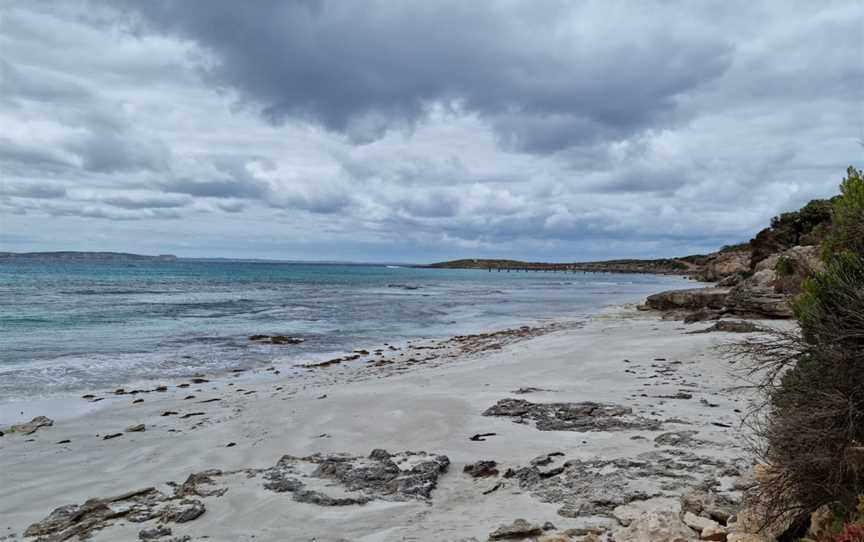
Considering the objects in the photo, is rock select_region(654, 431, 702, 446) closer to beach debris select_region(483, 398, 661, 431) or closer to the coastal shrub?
beach debris select_region(483, 398, 661, 431)

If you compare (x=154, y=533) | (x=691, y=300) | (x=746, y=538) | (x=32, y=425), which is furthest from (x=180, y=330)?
(x=746, y=538)

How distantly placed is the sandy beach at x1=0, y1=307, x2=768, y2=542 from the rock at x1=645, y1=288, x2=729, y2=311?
1216cm

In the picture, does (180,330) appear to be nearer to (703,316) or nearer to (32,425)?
(32,425)

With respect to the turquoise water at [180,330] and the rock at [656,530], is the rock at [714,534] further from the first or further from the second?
the turquoise water at [180,330]

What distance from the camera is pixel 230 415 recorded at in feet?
36.7

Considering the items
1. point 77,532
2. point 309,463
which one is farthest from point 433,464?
point 77,532

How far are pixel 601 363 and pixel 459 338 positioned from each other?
9942 millimetres

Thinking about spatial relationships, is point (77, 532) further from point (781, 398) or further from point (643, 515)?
point (781, 398)

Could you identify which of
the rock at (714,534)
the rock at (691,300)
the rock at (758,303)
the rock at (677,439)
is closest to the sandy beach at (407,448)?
the rock at (677,439)

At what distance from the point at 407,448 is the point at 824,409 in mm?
5303

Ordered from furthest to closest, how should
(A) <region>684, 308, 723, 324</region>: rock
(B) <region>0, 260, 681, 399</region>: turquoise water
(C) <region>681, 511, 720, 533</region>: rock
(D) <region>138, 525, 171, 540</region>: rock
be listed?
(A) <region>684, 308, 723, 324</region>: rock < (B) <region>0, 260, 681, 399</region>: turquoise water < (D) <region>138, 525, 171, 540</region>: rock < (C) <region>681, 511, 720, 533</region>: rock

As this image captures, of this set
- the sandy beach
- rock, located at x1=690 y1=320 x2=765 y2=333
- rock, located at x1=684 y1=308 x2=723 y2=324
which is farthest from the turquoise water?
rock, located at x1=690 y1=320 x2=765 y2=333

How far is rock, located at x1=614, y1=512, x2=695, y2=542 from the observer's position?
179 inches

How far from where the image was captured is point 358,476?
6.95 m
